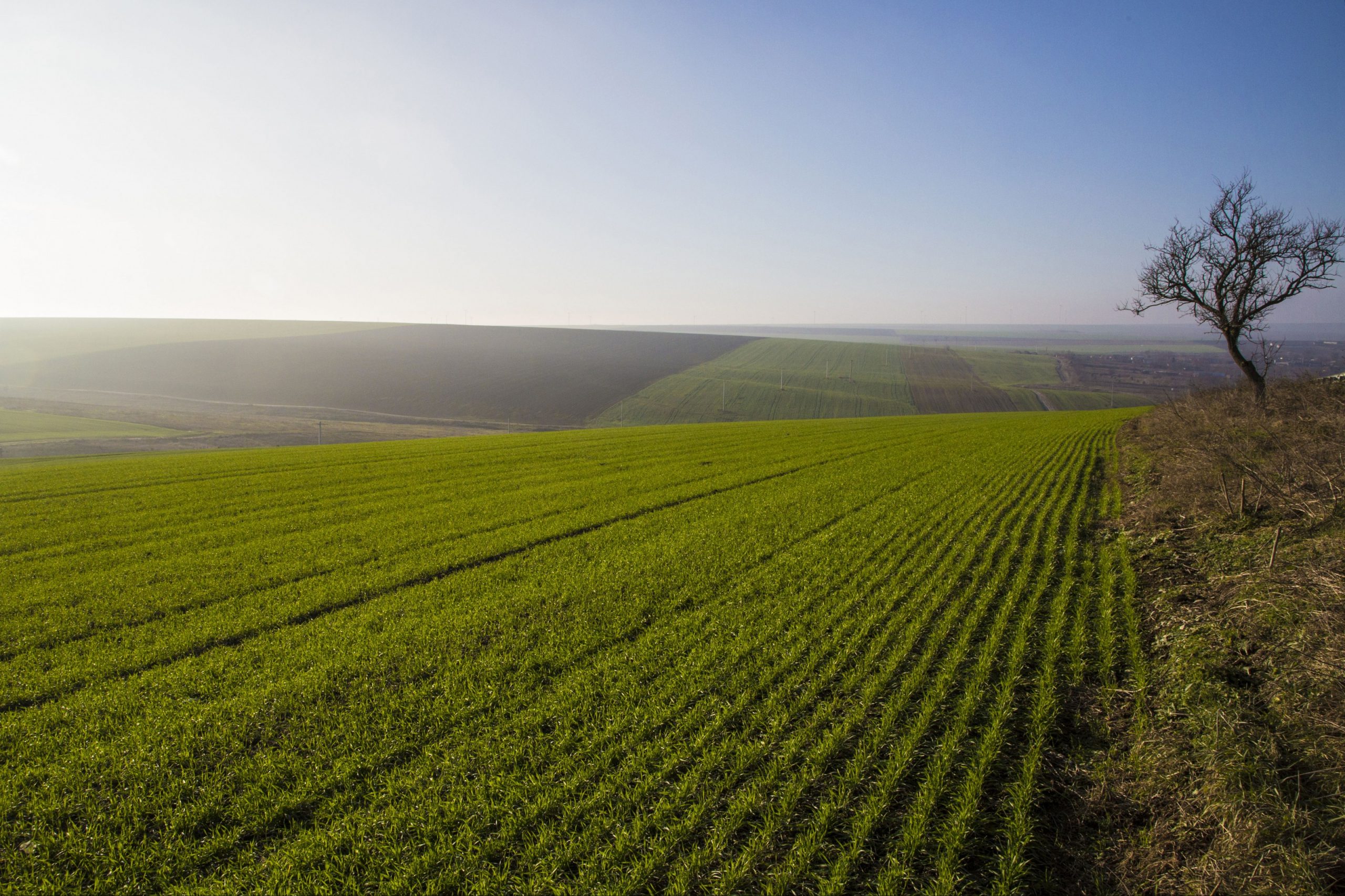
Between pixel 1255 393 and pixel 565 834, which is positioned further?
pixel 1255 393

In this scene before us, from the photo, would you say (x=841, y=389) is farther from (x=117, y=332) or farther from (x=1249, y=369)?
(x=117, y=332)

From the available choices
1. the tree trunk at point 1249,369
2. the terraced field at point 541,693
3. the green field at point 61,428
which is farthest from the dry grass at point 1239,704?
the green field at point 61,428

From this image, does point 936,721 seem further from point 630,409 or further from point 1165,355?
point 1165,355

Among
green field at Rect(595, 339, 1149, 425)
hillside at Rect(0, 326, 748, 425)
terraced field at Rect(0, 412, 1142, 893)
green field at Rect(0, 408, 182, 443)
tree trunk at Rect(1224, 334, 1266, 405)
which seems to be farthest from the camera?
hillside at Rect(0, 326, 748, 425)

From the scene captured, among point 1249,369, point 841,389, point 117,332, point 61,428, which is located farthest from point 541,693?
point 117,332

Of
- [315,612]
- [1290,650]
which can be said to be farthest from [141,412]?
[1290,650]

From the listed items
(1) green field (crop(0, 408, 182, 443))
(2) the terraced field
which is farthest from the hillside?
(2) the terraced field

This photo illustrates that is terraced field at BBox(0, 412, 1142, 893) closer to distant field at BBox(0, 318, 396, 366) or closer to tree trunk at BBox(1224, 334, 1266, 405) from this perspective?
tree trunk at BBox(1224, 334, 1266, 405)
